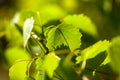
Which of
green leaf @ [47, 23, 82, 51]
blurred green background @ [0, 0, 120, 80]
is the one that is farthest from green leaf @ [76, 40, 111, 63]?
blurred green background @ [0, 0, 120, 80]

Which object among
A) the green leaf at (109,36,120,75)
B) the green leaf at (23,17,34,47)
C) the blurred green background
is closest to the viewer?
the green leaf at (109,36,120,75)

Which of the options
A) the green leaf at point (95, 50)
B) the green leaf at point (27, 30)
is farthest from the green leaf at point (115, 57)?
the green leaf at point (27, 30)

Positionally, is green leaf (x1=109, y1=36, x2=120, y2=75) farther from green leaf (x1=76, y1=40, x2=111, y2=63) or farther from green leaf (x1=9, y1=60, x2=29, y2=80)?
green leaf (x1=9, y1=60, x2=29, y2=80)

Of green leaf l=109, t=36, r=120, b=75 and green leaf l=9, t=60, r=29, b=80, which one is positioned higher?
green leaf l=109, t=36, r=120, b=75

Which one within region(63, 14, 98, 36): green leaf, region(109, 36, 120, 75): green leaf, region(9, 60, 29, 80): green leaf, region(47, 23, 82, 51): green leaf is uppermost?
region(63, 14, 98, 36): green leaf

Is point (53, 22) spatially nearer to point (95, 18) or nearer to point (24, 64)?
point (24, 64)

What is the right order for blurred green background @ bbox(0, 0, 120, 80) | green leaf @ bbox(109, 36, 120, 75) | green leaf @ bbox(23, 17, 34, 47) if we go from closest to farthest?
green leaf @ bbox(109, 36, 120, 75) < green leaf @ bbox(23, 17, 34, 47) < blurred green background @ bbox(0, 0, 120, 80)

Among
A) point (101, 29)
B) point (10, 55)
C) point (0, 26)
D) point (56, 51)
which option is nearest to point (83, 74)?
point (56, 51)
